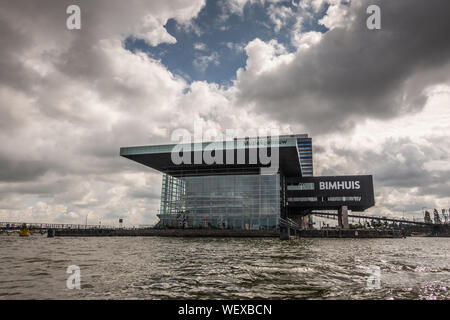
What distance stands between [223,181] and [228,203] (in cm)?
441

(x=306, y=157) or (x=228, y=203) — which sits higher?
(x=306, y=157)

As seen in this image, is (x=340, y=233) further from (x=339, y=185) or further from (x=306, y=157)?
(x=306, y=157)

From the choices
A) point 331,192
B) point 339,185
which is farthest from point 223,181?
point 339,185

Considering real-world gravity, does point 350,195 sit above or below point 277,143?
below

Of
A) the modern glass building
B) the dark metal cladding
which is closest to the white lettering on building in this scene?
the dark metal cladding

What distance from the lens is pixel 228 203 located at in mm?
→ 57031

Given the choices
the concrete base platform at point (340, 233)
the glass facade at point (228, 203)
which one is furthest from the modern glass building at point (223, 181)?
the concrete base platform at point (340, 233)

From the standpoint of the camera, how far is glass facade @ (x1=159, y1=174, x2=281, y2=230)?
182 feet

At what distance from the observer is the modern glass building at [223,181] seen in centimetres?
5409

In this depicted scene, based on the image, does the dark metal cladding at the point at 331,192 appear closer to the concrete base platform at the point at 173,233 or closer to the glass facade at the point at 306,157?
the concrete base platform at the point at 173,233

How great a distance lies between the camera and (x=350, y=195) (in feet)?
215
